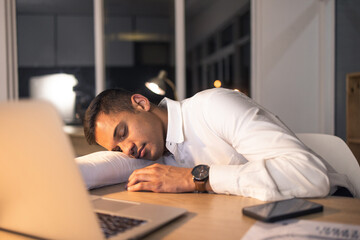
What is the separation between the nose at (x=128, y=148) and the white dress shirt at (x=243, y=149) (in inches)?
6.0

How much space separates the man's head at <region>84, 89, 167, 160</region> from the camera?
1281mm

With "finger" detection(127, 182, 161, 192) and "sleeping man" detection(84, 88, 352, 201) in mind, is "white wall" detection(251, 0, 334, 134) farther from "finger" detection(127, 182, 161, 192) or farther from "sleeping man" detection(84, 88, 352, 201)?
"finger" detection(127, 182, 161, 192)

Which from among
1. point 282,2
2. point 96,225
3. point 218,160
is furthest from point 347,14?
point 96,225

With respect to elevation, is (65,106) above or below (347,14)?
below

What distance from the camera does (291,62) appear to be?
4.07 m

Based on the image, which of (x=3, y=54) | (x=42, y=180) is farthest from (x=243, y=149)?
(x=3, y=54)

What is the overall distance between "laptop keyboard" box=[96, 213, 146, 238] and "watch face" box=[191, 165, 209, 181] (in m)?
0.37

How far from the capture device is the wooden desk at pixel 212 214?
2.21 feet

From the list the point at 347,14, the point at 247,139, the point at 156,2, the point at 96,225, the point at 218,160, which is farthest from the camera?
the point at 156,2

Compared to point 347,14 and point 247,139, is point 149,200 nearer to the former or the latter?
point 247,139

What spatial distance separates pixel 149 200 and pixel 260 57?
342 centimetres

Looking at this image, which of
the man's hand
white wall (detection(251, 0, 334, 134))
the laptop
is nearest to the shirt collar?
the man's hand

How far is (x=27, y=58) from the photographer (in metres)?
4.76

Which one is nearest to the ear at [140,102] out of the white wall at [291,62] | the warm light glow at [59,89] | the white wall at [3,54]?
the white wall at [291,62]
